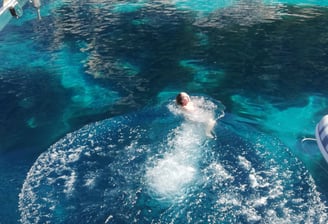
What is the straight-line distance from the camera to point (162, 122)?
788cm

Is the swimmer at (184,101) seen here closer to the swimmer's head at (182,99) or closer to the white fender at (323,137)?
the swimmer's head at (182,99)

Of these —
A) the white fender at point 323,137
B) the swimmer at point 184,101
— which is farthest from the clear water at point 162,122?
the white fender at point 323,137

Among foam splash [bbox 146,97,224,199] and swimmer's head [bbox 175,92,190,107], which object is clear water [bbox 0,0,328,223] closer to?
foam splash [bbox 146,97,224,199]

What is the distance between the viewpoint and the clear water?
222 inches

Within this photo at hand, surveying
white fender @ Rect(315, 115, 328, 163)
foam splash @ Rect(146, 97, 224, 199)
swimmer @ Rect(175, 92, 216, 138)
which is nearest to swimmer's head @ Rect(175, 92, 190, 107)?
swimmer @ Rect(175, 92, 216, 138)

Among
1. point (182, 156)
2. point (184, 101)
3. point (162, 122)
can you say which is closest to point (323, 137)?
point (182, 156)

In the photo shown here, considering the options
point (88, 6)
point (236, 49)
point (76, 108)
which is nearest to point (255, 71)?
point (236, 49)

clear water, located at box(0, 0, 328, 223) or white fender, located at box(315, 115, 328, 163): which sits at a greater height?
white fender, located at box(315, 115, 328, 163)

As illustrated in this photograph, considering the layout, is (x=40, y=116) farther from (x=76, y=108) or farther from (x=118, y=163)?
(x=118, y=163)

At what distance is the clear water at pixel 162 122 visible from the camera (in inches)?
222

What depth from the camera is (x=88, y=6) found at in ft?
61.3

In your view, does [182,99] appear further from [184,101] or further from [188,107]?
[188,107]

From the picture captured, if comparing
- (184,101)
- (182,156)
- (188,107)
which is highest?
(184,101)

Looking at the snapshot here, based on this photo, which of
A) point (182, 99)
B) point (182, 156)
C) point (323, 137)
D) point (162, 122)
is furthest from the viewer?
point (162, 122)
